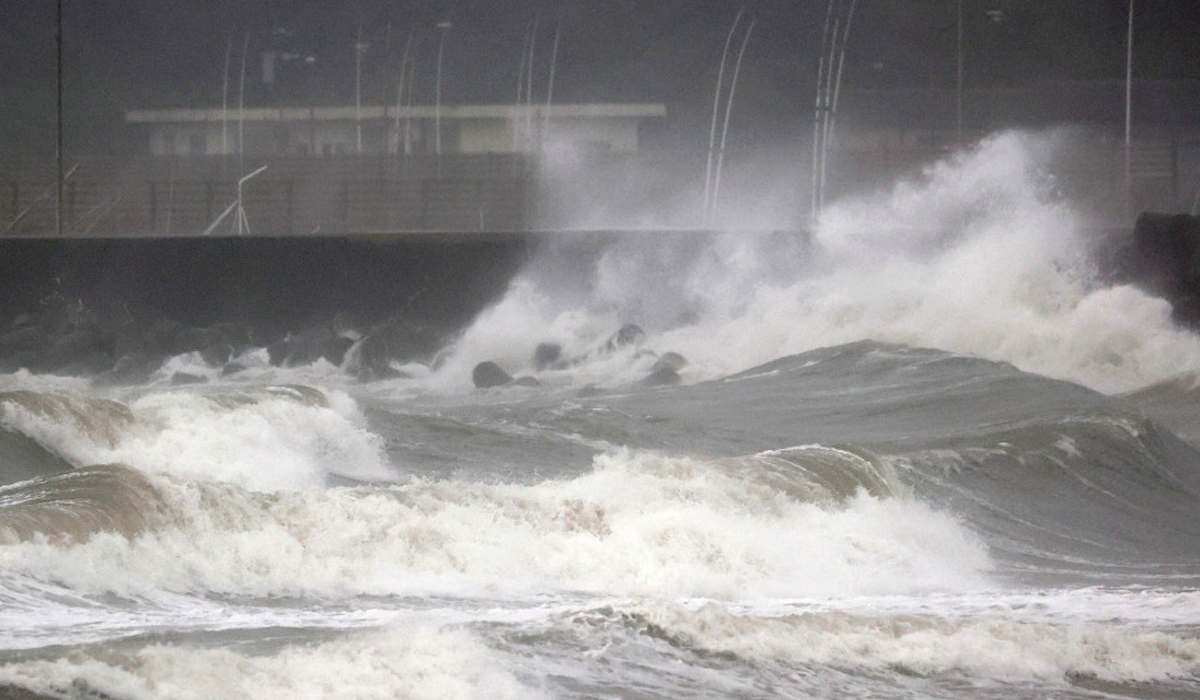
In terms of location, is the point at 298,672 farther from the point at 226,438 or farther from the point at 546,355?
the point at 546,355

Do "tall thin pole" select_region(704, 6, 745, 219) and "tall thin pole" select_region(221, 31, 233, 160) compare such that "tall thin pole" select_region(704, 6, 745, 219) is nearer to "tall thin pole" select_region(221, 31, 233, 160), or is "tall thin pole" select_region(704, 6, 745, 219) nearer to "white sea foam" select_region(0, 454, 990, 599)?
"tall thin pole" select_region(221, 31, 233, 160)

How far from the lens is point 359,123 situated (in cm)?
2870

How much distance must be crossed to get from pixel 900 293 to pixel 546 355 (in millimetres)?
4014

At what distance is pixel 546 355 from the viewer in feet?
68.2

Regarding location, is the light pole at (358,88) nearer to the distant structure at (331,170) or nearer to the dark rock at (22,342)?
the distant structure at (331,170)

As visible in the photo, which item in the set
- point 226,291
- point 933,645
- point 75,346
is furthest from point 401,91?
point 933,645

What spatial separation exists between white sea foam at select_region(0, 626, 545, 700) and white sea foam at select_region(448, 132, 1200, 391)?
12831mm

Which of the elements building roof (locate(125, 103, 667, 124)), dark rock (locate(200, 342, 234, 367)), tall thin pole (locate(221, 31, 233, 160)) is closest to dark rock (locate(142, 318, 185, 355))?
dark rock (locate(200, 342, 234, 367))

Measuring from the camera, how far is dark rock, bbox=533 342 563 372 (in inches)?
815

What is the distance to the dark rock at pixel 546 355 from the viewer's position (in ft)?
67.9

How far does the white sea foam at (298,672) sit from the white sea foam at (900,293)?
12.8m

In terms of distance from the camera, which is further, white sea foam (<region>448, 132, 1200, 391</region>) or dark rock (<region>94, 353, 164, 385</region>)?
dark rock (<region>94, 353, 164, 385</region>)

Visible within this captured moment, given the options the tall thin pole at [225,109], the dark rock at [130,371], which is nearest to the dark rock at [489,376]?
the dark rock at [130,371]

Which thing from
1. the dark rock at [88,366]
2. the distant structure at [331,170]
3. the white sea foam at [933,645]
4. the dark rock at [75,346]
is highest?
the distant structure at [331,170]
